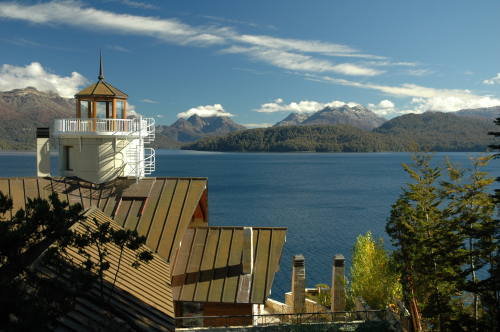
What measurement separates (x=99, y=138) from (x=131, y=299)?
1426 cm

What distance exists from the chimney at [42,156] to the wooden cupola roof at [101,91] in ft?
9.10

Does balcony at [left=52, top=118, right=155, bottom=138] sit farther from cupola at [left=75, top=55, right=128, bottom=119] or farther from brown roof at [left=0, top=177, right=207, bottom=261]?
brown roof at [left=0, top=177, right=207, bottom=261]

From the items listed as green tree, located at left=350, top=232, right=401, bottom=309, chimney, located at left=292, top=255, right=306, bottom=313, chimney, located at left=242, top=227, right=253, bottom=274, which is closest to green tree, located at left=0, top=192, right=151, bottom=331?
chimney, located at left=242, top=227, right=253, bottom=274

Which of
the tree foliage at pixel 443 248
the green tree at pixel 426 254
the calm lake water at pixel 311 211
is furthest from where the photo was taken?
the calm lake water at pixel 311 211

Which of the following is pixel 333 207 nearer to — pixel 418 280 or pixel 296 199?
pixel 296 199

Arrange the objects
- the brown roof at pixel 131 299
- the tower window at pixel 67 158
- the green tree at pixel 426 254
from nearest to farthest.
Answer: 1. the brown roof at pixel 131 299
2. the green tree at pixel 426 254
3. the tower window at pixel 67 158

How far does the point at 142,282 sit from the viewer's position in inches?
470

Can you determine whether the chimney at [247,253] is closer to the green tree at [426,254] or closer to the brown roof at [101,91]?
the green tree at [426,254]

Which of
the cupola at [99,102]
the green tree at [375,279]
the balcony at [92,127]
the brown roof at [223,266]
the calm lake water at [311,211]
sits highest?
the cupola at [99,102]

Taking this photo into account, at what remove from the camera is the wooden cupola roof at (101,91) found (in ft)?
72.9

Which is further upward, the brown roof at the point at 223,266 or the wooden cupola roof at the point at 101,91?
the wooden cupola roof at the point at 101,91

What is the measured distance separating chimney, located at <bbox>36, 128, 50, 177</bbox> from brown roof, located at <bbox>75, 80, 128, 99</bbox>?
2.79 metres

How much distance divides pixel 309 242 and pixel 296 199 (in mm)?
38354

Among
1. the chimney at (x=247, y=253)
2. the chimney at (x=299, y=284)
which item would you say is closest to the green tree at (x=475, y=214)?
the chimney at (x=299, y=284)
